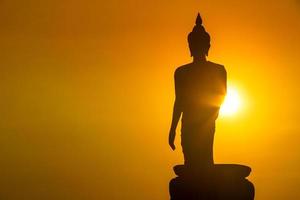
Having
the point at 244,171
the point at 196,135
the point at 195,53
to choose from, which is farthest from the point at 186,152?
the point at 195,53

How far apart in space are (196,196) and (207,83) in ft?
4.59

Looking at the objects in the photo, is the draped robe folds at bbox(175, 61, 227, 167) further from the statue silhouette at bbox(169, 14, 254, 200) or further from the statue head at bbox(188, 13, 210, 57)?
the statue head at bbox(188, 13, 210, 57)

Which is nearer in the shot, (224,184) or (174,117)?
(224,184)

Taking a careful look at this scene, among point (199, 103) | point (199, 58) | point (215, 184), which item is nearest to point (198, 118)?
point (199, 103)

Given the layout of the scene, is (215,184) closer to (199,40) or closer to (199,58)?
(199,58)

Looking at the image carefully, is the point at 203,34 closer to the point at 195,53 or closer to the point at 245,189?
the point at 195,53

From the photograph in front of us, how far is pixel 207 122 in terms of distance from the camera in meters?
7.18

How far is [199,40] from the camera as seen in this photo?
279 inches

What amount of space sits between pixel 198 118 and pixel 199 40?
3.13ft

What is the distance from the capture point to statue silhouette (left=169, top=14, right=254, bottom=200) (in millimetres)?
6844

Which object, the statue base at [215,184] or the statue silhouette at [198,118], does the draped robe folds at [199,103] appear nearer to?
the statue silhouette at [198,118]

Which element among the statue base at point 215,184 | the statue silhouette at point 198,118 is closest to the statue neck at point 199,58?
A: the statue silhouette at point 198,118

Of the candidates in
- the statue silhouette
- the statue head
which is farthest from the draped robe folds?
the statue head

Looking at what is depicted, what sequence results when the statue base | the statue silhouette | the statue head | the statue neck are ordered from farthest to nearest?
the statue neck → the statue head → the statue silhouette → the statue base
